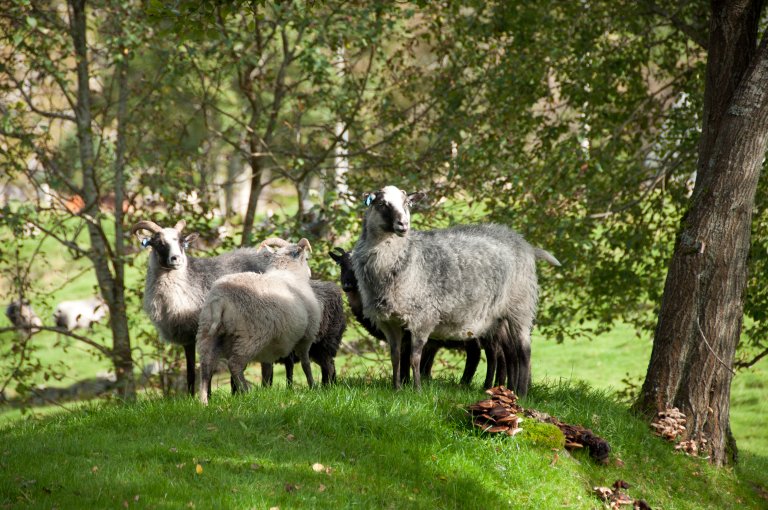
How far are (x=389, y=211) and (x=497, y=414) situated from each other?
2.33 meters

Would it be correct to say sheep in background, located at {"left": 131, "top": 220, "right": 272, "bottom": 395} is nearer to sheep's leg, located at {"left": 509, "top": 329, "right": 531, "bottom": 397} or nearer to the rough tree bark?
sheep's leg, located at {"left": 509, "top": 329, "right": 531, "bottom": 397}

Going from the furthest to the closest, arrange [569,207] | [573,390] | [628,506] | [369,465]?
[569,207], [573,390], [628,506], [369,465]

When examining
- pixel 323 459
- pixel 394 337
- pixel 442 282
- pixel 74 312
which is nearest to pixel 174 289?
pixel 394 337

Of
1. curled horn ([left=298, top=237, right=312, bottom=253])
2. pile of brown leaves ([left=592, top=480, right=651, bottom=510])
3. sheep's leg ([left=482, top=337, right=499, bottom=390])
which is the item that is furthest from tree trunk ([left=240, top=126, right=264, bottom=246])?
pile of brown leaves ([left=592, top=480, right=651, bottom=510])

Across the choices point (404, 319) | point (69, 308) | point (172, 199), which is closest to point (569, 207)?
point (404, 319)

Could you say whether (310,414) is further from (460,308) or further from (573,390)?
(573,390)

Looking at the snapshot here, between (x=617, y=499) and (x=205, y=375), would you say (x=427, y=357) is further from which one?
(x=617, y=499)

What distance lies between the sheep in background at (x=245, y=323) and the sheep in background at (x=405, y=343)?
2.00 ft

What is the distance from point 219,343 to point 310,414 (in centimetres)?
179

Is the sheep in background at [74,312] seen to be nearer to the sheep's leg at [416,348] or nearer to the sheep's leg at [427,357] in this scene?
the sheep's leg at [427,357]

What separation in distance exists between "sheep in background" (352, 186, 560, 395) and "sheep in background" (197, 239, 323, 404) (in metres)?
0.80

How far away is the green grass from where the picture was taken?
18.4 feet

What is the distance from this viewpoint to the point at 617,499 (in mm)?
6840

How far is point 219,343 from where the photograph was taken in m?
8.34
